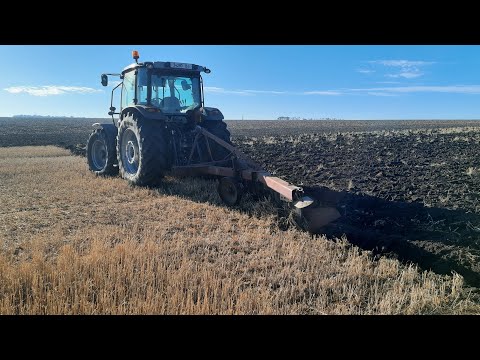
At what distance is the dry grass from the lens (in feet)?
10.4

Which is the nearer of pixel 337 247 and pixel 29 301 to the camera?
pixel 29 301

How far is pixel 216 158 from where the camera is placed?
8008 mm

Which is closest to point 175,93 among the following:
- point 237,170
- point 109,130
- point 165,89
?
point 165,89

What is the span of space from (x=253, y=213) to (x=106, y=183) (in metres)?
4.24

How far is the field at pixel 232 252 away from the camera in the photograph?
3.27 meters

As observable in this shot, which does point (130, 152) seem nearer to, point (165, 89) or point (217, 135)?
point (165, 89)

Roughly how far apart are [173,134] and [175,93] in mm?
1221

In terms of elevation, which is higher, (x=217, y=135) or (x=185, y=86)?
(x=185, y=86)

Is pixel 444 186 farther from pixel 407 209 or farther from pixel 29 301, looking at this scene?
pixel 29 301

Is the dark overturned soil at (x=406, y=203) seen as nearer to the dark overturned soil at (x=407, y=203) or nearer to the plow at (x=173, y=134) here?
the dark overturned soil at (x=407, y=203)

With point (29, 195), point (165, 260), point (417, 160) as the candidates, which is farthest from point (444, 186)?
point (29, 195)

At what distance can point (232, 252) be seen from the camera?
4.55m

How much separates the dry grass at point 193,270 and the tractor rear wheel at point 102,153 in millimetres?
3436

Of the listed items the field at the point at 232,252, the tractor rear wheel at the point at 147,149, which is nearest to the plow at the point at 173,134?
the tractor rear wheel at the point at 147,149
